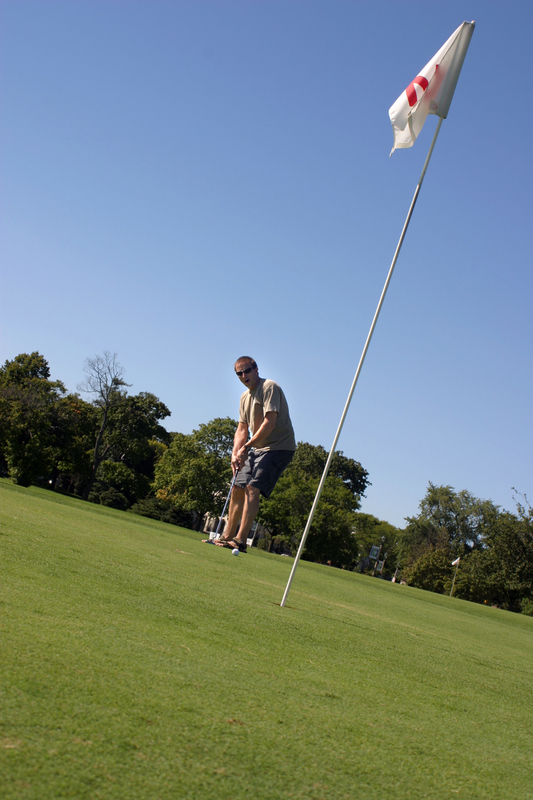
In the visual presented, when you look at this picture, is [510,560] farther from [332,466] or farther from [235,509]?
[235,509]

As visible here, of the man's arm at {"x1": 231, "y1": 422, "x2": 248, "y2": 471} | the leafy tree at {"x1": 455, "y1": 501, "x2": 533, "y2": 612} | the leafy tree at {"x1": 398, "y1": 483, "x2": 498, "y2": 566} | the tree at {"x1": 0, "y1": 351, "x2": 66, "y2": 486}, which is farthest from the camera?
the leafy tree at {"x1": 398, "y1": 483, "x2": 498, "y2": 566}

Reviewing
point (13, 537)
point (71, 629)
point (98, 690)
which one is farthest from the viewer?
point (13, 537)

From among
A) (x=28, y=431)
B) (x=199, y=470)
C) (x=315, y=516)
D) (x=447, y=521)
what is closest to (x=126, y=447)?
(x=199, y=470)

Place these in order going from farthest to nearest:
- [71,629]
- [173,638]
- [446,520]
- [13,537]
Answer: [446,520]
[13,537]
[173,638]
[71,629]

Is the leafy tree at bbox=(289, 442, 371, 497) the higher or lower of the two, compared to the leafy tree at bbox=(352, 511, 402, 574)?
higher

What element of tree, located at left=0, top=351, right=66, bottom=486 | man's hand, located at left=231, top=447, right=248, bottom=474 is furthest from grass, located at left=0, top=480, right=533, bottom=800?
tree, located at left=0, top=351, right=66, bottom=486

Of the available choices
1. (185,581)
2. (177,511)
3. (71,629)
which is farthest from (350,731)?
(177,511)

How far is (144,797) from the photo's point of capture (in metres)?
1.32

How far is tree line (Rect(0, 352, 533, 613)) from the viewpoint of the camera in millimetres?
45125

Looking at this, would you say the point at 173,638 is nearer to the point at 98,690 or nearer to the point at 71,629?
the point at 71,629

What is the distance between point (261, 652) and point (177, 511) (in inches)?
2314

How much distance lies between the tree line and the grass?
40672 millimetres

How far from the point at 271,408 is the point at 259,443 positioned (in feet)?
1.31

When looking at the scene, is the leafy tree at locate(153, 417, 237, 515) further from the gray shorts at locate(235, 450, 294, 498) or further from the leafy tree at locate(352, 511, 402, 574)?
the gray shorts at locate(235, 450, 294, 498)
